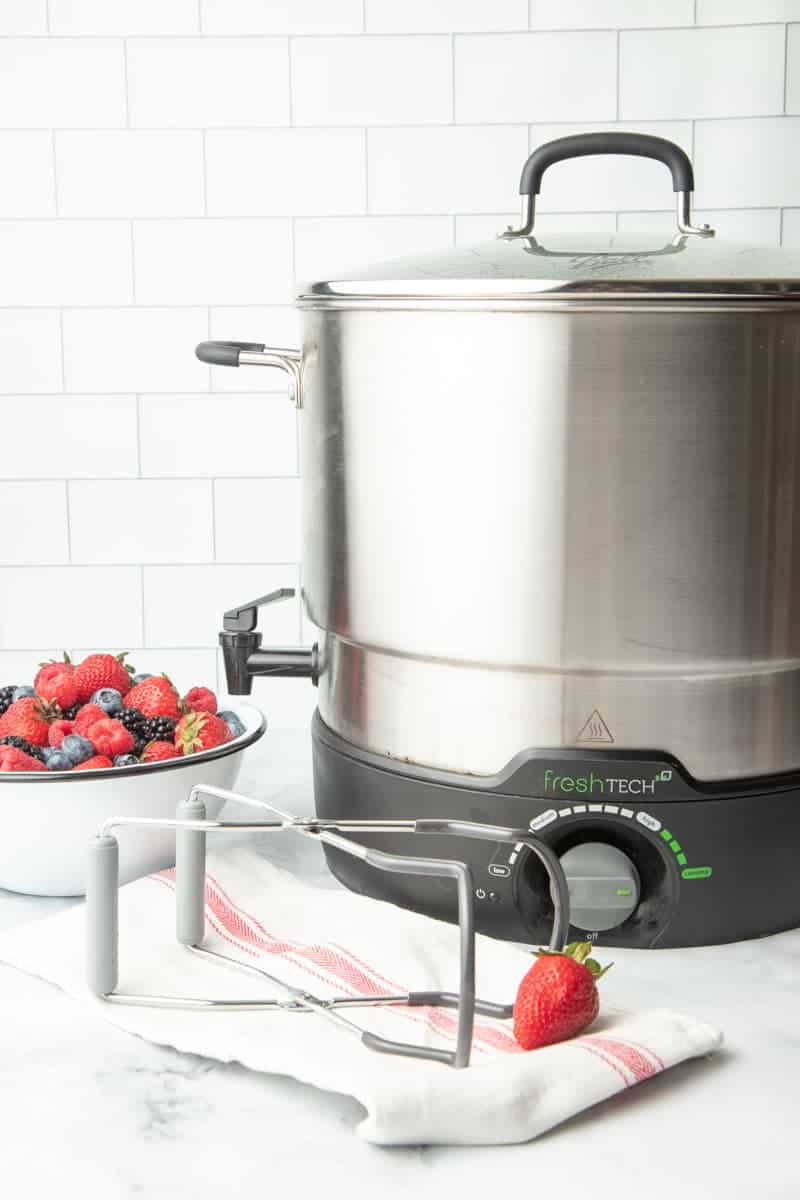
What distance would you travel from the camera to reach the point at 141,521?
1520 millimetres

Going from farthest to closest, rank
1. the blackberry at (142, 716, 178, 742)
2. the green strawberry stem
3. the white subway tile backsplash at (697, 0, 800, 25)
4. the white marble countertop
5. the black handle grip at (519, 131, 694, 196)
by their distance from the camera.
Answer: the white subway tile backsplash at (697, 0, 800, 25) < the blackberry at (142, 716, 178, 742) < the black handle grip at (519, 131, 694, 196) < the green strawberry stem < the white marble countertop

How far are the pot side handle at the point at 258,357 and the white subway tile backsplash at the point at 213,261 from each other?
0.56m

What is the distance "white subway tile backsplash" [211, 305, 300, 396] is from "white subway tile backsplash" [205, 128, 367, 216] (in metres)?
0.10

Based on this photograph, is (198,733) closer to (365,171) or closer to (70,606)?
(70,606)

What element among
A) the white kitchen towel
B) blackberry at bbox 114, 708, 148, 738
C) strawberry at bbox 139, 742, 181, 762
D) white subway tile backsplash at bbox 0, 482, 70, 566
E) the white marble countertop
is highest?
white subway tile backsplash at bbox 0, 482, 70, 566

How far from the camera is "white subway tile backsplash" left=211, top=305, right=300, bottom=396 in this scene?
148cm

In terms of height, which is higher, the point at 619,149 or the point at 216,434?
the point at 619,149

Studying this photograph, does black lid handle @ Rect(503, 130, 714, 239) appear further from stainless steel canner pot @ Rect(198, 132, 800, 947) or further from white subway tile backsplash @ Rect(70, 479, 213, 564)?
white subway tile backsplash @ Rect(70, 479, 213, 564)

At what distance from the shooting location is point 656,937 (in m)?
0.81

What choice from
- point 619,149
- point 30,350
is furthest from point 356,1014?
point 30,350

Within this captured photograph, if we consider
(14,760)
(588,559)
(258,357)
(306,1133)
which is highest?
(258,357)

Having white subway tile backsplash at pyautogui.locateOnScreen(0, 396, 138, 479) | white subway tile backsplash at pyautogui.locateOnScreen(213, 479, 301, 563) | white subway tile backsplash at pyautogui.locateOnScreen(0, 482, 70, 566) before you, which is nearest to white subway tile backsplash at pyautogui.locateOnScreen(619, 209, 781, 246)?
white subway tile backsplash at pyautogui.locateOnScreen(213, 479, 301, 563)

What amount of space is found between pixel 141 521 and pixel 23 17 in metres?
0.51

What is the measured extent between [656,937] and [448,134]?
0.91 metres
